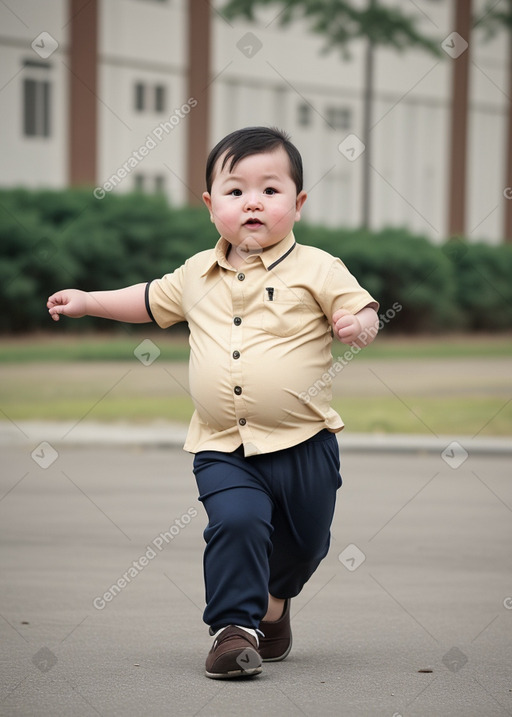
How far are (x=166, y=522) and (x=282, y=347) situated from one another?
377 centimetres

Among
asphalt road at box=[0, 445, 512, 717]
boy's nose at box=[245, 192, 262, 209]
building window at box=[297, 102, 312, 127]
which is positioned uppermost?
building window at box=[297, 102, 312, 127]

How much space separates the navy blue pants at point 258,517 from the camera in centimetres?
443

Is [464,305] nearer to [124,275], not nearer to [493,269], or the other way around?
[493,269]

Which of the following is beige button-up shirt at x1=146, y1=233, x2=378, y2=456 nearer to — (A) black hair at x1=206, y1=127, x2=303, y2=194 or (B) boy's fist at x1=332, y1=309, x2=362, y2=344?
(B) boy's fist at x1=332, y1=309, x2=362, y2=344

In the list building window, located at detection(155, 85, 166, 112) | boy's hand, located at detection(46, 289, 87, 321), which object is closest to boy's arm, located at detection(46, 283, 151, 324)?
boy's hand, located at detection(46, 289, 87, 321)

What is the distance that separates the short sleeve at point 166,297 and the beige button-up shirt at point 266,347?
0.20 m

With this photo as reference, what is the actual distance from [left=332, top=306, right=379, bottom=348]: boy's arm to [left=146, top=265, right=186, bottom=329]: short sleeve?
660 mm

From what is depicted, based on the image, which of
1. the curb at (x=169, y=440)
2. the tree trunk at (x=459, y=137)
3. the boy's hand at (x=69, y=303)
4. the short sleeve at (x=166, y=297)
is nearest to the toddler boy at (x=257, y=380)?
the short sleeve at (x=166, y=297)

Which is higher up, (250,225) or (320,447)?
(250,225)

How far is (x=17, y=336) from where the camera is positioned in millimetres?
22625

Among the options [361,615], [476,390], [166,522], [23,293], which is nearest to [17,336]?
[23,293]

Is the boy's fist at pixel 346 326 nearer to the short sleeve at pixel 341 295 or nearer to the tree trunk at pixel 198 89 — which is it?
the short sleeve at pixel 341 295

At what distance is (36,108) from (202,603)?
81.2ft

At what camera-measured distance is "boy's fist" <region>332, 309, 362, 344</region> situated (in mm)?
4328
